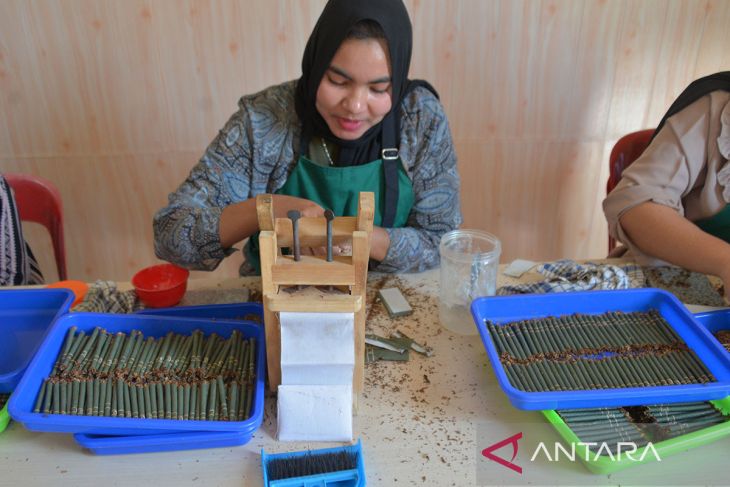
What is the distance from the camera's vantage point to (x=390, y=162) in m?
1.46

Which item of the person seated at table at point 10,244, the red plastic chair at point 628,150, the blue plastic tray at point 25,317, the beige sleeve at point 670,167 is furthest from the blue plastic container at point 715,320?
the person seated at table at point 10,244

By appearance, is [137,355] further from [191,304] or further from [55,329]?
[191,304]

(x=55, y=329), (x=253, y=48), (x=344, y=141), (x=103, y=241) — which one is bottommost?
(x=103, y=241)

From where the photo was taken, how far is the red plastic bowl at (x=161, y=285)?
46.3 inches

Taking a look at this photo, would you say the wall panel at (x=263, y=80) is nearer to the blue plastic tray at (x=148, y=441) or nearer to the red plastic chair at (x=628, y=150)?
the red plastic chair at (x=628, y=150)

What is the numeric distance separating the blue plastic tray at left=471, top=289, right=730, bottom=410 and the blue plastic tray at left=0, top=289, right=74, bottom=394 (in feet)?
2.75

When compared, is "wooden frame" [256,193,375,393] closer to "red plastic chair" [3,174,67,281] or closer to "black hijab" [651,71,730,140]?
"black hijab" [651,71,730,140]

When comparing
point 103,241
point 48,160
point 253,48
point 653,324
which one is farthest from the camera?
point 103,241

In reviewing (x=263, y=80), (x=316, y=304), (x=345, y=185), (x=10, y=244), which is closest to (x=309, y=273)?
(x=316, y=304)

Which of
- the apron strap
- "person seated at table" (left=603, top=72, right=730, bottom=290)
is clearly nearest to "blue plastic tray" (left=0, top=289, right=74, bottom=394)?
the apron strap

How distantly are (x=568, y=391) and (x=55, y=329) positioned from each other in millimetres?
886

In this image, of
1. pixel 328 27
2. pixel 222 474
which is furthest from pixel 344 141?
pixel 222 474

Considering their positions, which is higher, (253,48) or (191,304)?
(253,48)

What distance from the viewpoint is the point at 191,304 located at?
4.01 ft
